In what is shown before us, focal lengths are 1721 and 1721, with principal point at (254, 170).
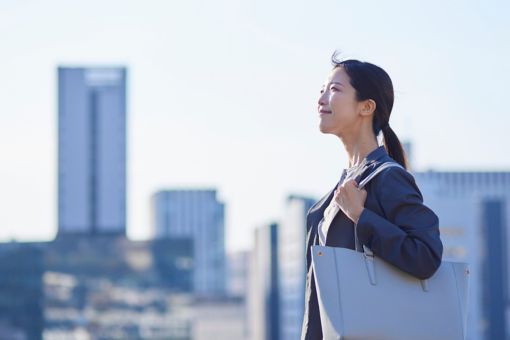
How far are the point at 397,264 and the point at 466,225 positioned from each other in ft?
389

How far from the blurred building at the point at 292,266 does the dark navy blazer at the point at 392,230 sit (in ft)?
381

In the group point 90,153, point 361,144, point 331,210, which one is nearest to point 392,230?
point 331,210

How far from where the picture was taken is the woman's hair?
172 inches

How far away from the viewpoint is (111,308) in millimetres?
133750

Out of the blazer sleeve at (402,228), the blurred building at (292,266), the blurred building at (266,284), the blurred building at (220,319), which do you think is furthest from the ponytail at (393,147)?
the blurred building at (220,319)

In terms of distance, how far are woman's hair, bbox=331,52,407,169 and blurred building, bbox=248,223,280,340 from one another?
137m

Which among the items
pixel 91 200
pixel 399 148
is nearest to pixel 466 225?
pixel 91 200

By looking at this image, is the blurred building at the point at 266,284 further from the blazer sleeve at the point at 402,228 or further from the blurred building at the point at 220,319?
the blazer sleeve at the point at 402,228

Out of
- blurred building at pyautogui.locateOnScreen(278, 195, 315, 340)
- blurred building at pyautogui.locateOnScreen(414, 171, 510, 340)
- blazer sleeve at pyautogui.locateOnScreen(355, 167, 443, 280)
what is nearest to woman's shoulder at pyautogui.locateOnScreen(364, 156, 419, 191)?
blazer sleeve at pyautogui.locateOnScreen(355, 167, 443, 280)

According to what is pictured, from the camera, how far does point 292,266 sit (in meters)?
130

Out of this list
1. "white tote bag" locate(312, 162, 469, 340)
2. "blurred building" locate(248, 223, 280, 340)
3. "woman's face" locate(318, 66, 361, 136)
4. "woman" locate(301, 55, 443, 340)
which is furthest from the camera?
"blurred building" locate(248, 223, 280, 340)

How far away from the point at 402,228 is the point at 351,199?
142mm

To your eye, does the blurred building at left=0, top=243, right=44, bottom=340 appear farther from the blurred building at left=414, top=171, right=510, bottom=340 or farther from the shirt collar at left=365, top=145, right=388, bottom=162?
the shirt collar at left=365, top=145, right=388, bottom=162

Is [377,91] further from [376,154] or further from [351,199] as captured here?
[351,199]
